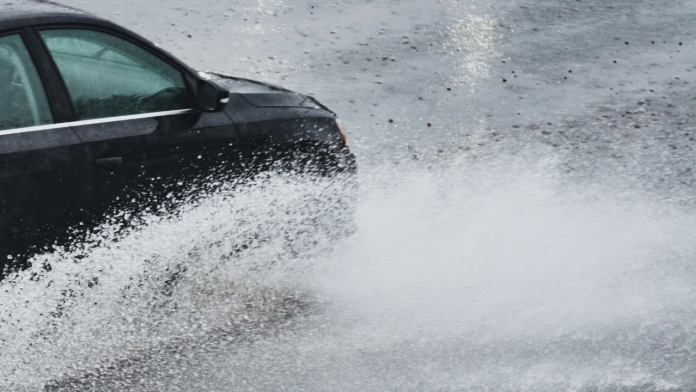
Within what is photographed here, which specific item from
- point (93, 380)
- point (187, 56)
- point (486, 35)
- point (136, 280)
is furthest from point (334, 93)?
point (93, 380)

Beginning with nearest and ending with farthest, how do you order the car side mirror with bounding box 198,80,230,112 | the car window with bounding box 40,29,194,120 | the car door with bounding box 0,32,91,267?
the car door with bounding box 0,32,91,267, the car window with bounding box 40,29,194,120, the car side mirror with bounding box 198,80,230,112

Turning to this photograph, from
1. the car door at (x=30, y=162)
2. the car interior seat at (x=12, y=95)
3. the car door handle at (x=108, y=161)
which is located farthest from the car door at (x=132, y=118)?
the car interior seat at (x=12, y=95)

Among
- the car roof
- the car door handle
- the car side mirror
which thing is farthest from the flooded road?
the car roof

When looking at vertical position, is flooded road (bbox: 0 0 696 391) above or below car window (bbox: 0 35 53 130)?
below

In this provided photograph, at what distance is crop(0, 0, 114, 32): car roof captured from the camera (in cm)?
379

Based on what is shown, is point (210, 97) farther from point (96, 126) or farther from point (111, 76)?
point (96, 126)

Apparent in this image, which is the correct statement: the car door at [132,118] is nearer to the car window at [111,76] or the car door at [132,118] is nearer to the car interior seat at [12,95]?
the car window at [111,76]

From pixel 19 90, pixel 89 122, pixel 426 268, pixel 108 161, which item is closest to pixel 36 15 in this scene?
pixel 19 90

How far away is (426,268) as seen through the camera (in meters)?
5.14

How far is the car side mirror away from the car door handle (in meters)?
0.64

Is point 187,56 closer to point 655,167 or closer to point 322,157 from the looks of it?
point 322,157

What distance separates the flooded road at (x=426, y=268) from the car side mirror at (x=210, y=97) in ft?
1.68

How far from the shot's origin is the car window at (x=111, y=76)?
4008 mm

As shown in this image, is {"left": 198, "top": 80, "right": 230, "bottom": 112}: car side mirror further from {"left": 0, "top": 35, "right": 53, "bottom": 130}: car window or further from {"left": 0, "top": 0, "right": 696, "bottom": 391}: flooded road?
{"left": 0, "top": 35, "right": 53, "bottom": 130}: car window
